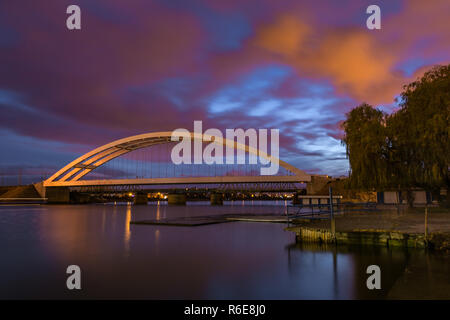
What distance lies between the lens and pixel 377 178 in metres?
21.5

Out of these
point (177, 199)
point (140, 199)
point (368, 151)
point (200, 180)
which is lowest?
point (177, 199)

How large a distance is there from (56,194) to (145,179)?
104ft

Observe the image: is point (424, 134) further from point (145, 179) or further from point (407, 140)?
point (145, 179)

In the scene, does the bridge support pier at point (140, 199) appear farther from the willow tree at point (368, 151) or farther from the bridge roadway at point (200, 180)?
the willow tree at point (368, 151)

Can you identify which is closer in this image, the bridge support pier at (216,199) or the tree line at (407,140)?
the tree line at (407,140)

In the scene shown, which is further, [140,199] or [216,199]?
[140,199]

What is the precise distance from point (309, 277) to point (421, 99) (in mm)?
16004

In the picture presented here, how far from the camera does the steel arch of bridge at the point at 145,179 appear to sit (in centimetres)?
7594

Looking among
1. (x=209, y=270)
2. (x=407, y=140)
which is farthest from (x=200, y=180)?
(x=209, y=270)

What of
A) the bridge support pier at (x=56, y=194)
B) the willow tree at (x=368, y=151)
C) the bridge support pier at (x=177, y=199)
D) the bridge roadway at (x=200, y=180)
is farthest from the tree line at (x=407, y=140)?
the bridge support pier at (x=177, y=199)

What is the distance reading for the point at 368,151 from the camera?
69.7 feet

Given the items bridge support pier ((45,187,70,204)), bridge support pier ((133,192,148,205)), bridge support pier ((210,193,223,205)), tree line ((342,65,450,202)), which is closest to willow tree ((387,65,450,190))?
tree line ((342,65,450,202))

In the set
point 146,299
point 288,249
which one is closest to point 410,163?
point 288,249
